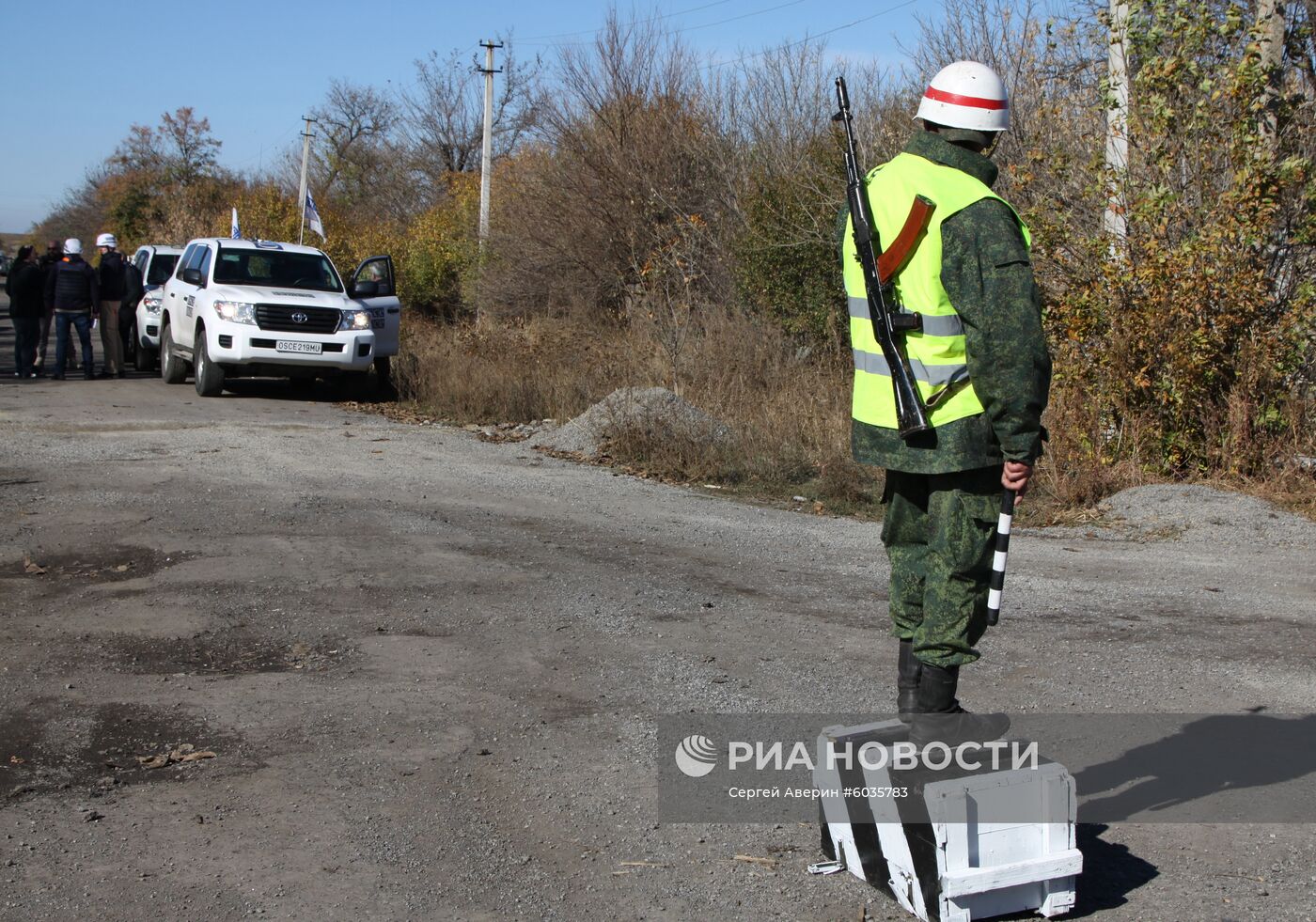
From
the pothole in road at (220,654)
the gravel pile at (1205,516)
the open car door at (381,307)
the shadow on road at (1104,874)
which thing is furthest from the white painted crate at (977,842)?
the open car door at (381,307)

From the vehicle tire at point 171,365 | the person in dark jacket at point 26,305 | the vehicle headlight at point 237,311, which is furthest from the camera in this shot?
the vehicle tire at point 171,365

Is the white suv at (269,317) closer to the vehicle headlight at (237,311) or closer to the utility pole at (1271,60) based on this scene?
the vehicle headlight at (237,311)

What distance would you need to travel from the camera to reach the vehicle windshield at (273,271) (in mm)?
17203

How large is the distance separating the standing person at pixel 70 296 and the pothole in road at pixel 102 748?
14.4 metres

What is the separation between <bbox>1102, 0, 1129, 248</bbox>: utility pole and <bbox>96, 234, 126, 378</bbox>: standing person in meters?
14.0

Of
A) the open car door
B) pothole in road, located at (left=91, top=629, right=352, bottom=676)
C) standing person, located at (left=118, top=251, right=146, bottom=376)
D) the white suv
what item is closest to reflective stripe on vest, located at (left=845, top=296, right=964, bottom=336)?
pothole in road, located at (left=91, top=629, right=352, bottom=676)

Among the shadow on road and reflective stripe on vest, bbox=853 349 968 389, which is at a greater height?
reflective stripe on vest, bbox=853 349 968 389

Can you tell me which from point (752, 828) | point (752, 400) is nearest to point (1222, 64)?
point (752, 400)

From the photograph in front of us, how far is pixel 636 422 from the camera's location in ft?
41.7

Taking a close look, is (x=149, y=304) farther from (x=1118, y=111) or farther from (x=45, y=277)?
(x=1118, y=111)

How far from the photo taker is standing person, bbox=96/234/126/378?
19.1m

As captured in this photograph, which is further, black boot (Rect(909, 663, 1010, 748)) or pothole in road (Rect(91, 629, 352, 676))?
pothole in road (Rect(91, 629, 352, 676))

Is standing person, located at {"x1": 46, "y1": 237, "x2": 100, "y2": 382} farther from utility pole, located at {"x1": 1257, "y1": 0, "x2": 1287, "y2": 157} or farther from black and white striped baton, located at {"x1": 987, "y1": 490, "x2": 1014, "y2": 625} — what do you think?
black and white striped baton, located at {"x1": 987, "y1": 490, "x2": 1014, "y2": 625}

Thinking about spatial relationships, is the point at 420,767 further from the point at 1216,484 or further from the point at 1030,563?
the point at 1216,484
